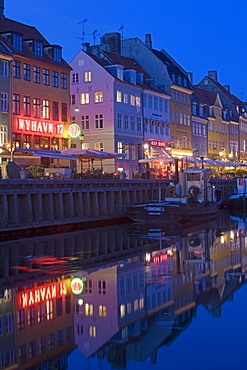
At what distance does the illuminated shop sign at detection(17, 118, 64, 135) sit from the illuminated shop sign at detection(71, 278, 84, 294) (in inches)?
1198

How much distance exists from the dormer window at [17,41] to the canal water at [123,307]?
84.4 ft

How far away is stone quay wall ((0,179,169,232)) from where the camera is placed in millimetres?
31750

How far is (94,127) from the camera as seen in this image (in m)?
60.7

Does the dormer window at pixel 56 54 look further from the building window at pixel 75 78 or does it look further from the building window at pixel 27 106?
the building window at pixel 75 78

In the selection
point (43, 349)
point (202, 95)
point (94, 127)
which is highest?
point (202, 95)

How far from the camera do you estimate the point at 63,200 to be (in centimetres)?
3712

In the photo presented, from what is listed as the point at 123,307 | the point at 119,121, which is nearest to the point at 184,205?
the point at 119,121

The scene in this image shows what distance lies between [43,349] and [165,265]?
31.2 feet

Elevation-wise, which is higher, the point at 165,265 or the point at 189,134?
the point at 189,134

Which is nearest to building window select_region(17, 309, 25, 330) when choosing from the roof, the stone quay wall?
the stone quay wall

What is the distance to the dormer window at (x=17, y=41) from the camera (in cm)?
4709

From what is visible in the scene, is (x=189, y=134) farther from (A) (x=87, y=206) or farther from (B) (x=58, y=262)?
(B) (x=58, y=262)

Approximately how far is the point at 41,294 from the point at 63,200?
21622 millimetres

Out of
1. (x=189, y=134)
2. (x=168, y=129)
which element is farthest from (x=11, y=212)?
(x=189, y=134)
